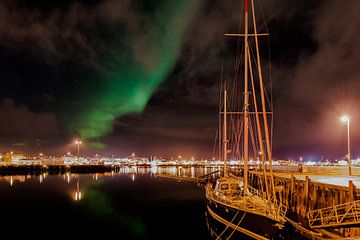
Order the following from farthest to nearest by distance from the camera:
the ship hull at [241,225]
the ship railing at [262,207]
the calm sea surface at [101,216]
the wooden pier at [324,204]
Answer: the calm sea surface at [101,216] < the ship hull at [241,225] < the ship railing at [262,207] < the wooden pier at [324,204]

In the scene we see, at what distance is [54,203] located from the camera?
139 feet

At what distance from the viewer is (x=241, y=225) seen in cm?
2014

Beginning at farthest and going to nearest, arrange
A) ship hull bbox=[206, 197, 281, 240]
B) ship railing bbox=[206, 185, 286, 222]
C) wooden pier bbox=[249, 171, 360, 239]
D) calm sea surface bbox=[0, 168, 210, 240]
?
calm sea surface bbox=[0, 168, 210, 240] → ship hull bbox=[206, 197, 281, 240] → ship railing bbox=[206, 185, 286, 222] → wooden pier bbox=[249, 171, 360, 239]

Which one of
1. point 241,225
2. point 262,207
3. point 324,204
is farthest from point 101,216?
point 324,204

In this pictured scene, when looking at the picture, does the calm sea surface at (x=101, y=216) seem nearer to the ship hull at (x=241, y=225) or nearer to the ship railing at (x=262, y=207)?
the ship hull at (x=241, y=225)

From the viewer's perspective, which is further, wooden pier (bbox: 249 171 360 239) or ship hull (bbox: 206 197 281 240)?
ship hull (bbox: 206 197 281 240)

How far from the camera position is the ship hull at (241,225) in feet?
58.0

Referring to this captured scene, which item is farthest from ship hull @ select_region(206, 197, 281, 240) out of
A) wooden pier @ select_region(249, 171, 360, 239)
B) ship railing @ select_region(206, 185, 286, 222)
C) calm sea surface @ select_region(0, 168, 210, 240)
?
wooden pier @ select_region(249, 171, 360, 239)

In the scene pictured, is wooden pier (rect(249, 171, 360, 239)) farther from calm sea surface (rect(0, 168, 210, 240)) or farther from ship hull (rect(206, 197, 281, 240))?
calm sea surface (rect(0, 168, 210, 240))

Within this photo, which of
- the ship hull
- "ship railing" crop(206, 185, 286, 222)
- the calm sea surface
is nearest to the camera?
"ship railing" crop(206, 185, 286, 222)

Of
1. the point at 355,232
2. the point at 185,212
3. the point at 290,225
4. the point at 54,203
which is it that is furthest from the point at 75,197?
the point at 355,232

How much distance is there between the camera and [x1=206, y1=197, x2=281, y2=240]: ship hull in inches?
696

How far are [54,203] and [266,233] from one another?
1521 inches

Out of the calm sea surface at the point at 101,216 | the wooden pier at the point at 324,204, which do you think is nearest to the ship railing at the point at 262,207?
the wooden pier at the point at 324,204
